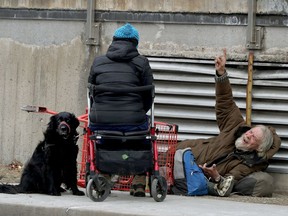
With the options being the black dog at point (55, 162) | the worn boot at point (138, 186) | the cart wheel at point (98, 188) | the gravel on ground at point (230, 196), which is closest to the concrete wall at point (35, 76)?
the gravel on ground at point (230, 196)

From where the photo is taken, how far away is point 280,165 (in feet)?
35.2

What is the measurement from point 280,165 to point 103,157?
2676 millimetres

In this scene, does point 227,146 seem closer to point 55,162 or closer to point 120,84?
point 120,84

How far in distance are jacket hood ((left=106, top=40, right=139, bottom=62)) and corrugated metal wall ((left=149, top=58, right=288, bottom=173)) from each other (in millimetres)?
2065

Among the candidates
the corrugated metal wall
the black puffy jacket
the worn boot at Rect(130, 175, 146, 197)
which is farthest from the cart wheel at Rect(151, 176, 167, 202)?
the corrugated metal wall

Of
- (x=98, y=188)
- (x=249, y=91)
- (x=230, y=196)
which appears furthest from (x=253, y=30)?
(x=98, y=188)

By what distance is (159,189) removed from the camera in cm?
912

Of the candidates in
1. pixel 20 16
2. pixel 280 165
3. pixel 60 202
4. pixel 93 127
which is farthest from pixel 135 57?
pixel 20 16

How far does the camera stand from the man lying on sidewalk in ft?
33.0

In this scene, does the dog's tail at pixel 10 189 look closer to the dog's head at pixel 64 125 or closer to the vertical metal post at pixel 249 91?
the dog's head at pixel 64 125

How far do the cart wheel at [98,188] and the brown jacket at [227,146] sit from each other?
1.59 metres

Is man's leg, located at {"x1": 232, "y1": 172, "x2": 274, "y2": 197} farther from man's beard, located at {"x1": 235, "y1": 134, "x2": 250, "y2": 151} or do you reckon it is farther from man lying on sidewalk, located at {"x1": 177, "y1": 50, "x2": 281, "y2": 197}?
man's beard, located at {"x1": 235, "y1": 134, "x2": 250, "y2": 151}

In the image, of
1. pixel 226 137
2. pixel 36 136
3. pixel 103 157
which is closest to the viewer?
pixel 103 157

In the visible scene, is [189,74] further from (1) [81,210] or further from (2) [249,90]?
(1) [81,210]
